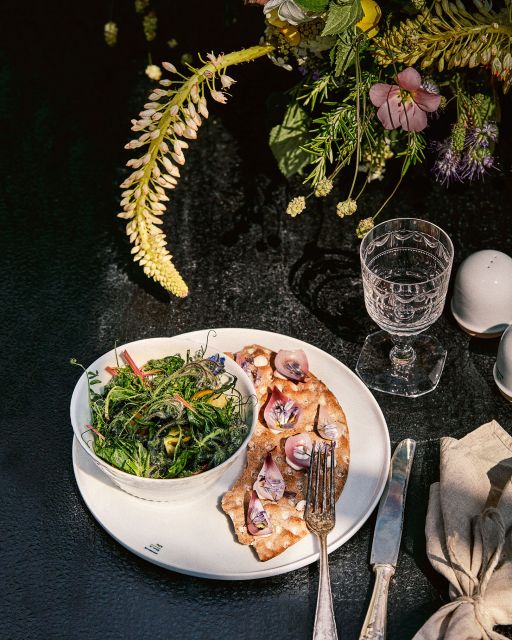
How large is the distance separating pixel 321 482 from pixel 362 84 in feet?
1.72

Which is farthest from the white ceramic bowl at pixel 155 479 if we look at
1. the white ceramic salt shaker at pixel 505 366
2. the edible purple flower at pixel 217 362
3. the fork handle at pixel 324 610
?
the white ceramic salt shaker at pixel 505 366

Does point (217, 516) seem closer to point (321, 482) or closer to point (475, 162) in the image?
point (321, 482)

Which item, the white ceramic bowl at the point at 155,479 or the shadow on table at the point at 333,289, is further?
the shadow on table at the point at 333,289

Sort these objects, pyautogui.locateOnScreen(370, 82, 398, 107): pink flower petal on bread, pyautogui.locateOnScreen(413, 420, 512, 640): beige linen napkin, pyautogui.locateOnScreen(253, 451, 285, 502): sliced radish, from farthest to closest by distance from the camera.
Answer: pyautogui.locateOnScreen(370, 82, 398, 107): pink flower petal on bread → pyautogui.locateOnScreen(253, 451, 285, 502): sliced radish → pyautogui.locateOnScreen(413, 420, 512, 640): beige linen napkin

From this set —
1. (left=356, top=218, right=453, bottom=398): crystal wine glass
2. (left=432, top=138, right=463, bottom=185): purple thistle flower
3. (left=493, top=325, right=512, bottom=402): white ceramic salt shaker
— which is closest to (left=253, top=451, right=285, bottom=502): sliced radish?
(left=356, top=218, right=453, bottom=398): crystal wine glass

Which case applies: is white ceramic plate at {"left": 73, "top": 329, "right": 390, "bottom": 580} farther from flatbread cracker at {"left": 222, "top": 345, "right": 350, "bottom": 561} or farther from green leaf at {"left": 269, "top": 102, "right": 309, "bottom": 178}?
green leaf at {"left": 269, "top": 102, "right": 309, "bottom": 178}

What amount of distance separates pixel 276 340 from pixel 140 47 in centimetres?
80

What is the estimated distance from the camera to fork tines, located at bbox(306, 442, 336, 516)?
956 millimetres

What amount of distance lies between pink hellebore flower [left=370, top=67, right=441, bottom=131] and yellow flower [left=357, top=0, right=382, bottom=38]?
87 mm

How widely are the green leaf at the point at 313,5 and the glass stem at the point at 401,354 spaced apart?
43 centimetres

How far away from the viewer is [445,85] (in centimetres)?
126

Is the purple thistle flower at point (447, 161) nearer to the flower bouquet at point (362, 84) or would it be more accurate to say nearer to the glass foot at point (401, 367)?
the flower bouquet at point (362, 84)

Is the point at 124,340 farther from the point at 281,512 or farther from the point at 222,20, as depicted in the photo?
the point at 222,20

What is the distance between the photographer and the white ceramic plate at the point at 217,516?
94 cm
